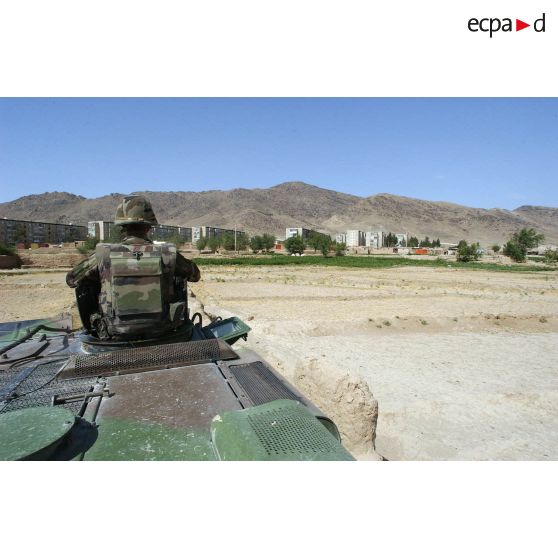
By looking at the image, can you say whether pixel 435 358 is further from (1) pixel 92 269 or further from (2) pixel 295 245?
(2) pixel 295 245

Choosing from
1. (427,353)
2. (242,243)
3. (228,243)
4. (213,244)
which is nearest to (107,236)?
(213,244)

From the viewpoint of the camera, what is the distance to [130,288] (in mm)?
4316

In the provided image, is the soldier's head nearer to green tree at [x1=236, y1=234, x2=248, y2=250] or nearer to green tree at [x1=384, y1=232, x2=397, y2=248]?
green tree at [x1=236, y1=234, x2=248, y2=250]

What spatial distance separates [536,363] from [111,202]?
637 feet

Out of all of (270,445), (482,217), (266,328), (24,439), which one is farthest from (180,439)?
(482,217)

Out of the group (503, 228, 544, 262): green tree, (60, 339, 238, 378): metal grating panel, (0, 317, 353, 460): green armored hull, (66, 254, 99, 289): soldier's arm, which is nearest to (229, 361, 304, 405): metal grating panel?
(0, 317, 353, 460): green armored hull

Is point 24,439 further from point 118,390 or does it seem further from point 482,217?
point 482,217

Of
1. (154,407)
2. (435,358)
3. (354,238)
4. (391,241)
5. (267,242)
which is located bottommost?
(435,358)

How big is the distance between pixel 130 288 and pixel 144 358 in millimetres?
838

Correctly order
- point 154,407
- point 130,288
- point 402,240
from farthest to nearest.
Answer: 1. point 402,240
2. point 130,288
3. point 154,407

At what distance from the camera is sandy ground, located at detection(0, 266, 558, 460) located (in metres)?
6.33

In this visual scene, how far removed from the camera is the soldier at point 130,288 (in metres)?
4.32

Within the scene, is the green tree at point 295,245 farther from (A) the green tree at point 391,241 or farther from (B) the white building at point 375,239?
(A) the green tree at point 391,241

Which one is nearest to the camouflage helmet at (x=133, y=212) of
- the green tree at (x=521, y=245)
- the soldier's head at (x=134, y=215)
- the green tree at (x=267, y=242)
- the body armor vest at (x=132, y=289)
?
the soldier's head at (x=134, y=215)
